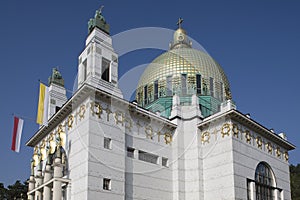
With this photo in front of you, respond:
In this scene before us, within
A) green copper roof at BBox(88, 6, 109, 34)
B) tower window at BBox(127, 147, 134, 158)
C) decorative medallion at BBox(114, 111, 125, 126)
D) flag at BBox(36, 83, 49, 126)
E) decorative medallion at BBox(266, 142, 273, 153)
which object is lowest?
tower window at BBox(127, 147, 134, 158)

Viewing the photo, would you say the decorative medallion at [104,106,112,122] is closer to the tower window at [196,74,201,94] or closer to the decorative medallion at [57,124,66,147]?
the decorative medallion at [57,124,66,147]

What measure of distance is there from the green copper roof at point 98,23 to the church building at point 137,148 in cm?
11

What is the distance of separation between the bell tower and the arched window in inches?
565

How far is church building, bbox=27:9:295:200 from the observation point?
1044 inches

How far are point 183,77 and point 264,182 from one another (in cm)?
1378

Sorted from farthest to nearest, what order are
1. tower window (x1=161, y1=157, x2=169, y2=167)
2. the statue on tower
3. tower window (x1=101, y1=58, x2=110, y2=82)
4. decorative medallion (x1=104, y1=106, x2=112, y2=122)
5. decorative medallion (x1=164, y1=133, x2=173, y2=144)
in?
the statue on tower
decorative medallion (x1=164, y1=133, x2=173, y2=144)
tower window (x1=161, y1=157, x2=169, y2=167)
tower window (x1=101, y1=58, x2=110, y2=82)
decorative medallion (x1=104, y1=106, x2=112, y2=122)

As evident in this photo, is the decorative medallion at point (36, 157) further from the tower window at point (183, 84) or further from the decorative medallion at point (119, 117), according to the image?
the tower window at point (183, 84)

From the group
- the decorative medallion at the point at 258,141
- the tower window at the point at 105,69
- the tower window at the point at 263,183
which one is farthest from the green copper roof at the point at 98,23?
the tower window at the point at 263,183

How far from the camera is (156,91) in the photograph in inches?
1593

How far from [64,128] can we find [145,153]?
690 centimetres

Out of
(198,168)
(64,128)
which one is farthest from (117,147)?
(198,168)

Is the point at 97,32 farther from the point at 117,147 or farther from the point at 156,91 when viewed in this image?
the point at 156,91

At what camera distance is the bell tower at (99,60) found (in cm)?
2848

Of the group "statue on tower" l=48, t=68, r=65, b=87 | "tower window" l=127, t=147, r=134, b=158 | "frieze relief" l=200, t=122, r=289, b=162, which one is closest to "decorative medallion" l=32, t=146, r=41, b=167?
"statue on tower" l=48, t=68, r=65, b=87
